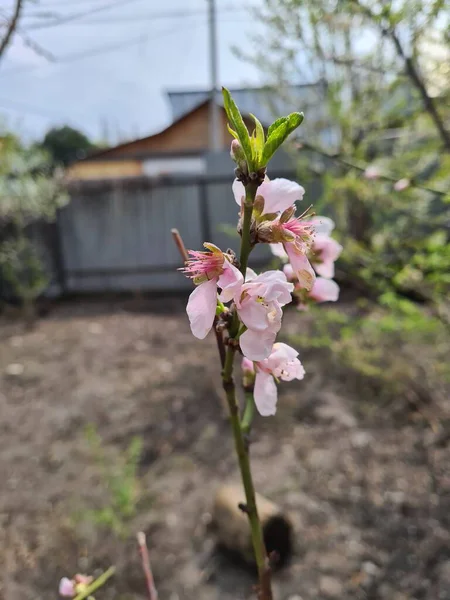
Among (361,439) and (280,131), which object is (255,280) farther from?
(361,439)

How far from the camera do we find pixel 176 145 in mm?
6328

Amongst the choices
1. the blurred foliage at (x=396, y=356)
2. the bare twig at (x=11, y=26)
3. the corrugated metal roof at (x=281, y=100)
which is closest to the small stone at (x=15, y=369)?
the blurred foliage at (x=396, y=356)

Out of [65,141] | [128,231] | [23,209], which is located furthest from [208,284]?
[65,141]

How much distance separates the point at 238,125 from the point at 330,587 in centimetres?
179

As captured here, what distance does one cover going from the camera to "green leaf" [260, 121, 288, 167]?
0.38 m

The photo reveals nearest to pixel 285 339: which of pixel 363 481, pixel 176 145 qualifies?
pixel 363 481

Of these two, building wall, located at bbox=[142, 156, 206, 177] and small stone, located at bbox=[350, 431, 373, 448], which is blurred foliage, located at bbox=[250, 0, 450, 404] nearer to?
small stone, located at bbox=[350, 431, 373, 448]

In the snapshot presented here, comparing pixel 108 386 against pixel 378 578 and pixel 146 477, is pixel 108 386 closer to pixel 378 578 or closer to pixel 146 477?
pixel 146 477

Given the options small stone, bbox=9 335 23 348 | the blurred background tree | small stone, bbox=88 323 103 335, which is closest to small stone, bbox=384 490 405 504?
small stone, bbox=88 323 103 335

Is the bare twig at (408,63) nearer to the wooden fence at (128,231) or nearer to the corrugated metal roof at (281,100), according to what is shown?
the corrugated metal roof at (281,100)

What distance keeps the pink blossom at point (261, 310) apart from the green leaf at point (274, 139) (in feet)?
0.36

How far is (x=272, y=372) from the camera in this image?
0.53 metres

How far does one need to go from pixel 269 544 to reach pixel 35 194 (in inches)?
219

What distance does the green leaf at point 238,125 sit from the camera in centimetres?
38
